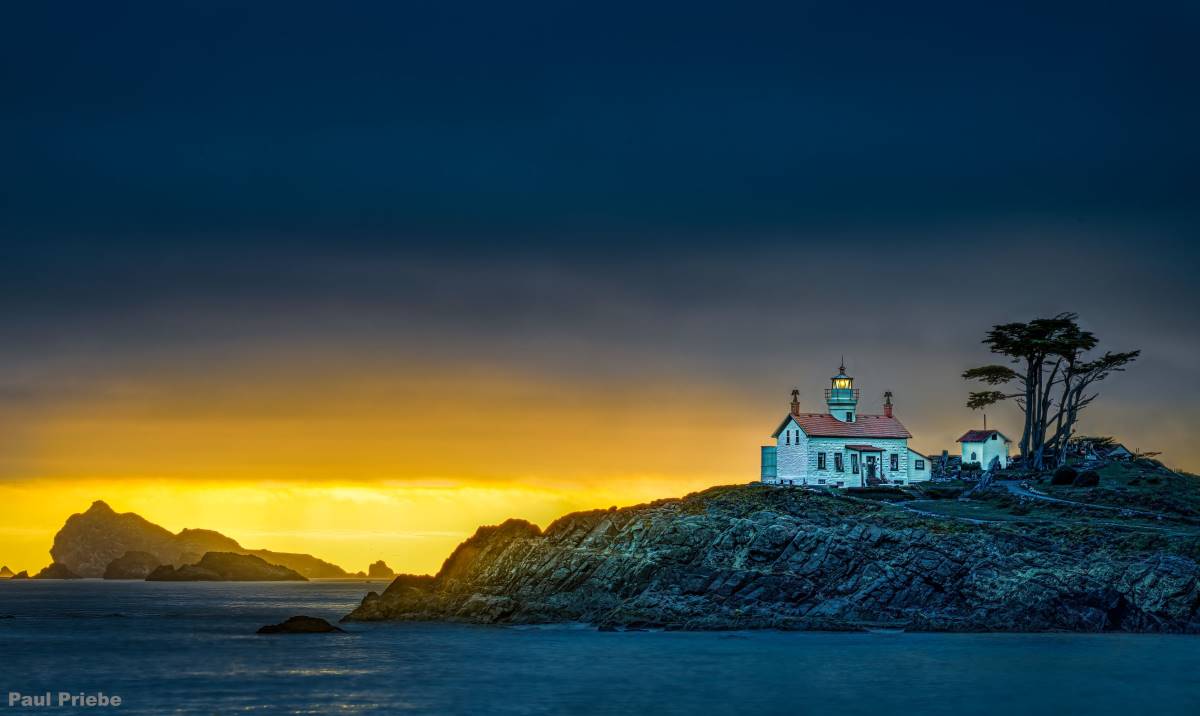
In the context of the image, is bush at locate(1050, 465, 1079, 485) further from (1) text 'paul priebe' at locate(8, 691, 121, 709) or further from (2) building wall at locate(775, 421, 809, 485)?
(1) text 'paul priebe' at locate(8, 691, 121, 709)

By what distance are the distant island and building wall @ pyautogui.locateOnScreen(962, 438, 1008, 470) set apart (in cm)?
4963

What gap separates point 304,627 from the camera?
→ 289ft

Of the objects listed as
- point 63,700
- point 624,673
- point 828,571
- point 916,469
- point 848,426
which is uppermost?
point 848,426

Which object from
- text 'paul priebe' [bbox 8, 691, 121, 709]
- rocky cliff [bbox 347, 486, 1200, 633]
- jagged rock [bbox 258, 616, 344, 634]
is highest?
rocky cliff [bbox 347, 486, 1200, 633]

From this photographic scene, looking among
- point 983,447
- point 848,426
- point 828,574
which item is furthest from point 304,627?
point 983,447

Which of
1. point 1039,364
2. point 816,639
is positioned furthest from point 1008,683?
point 1039,364

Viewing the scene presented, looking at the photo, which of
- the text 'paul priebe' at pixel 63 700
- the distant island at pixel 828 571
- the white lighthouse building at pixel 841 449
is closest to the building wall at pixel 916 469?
the white lighthouse building at pixel 841 449

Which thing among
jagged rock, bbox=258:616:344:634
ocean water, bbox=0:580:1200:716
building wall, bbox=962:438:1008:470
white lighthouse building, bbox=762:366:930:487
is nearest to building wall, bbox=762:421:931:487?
white lighthouse building, bbox=762:366:930:487

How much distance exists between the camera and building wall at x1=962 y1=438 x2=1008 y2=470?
138000mm

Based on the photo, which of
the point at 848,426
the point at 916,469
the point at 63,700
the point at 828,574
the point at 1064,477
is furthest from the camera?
the point at 916,469

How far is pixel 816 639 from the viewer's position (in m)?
70.8

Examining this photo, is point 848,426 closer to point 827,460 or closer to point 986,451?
point 827,460

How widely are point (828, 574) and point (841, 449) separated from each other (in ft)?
114

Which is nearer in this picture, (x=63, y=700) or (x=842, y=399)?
(x=63, y=700)
